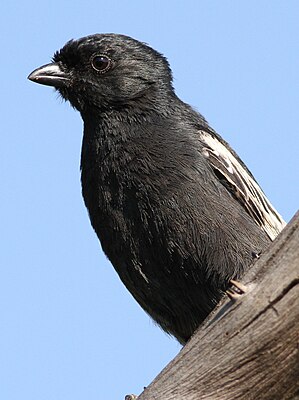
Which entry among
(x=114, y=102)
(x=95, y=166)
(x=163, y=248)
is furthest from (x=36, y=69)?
(x=163, y=248)

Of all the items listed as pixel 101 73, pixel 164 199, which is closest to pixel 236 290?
pixel 164 199

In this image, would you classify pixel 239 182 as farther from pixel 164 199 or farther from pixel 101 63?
pixel 101 63

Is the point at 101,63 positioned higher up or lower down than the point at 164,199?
higher up

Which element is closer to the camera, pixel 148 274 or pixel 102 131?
pixel 148 274

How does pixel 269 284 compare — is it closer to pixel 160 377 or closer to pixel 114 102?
pixel 160 377

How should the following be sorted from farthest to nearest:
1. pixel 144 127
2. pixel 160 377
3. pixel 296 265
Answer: pixel 144 127
pixel 160 377
pixel 296 265

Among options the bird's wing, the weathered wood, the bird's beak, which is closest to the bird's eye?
the bird's beak

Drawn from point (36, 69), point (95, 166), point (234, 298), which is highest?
point (36, 69)
